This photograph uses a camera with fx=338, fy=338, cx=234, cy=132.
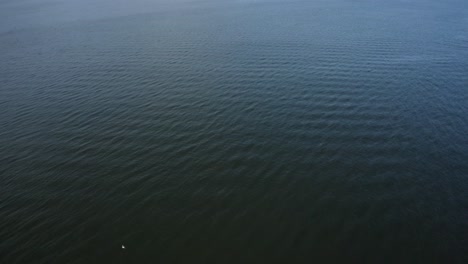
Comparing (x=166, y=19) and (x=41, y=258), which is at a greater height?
(x=166, y=19)

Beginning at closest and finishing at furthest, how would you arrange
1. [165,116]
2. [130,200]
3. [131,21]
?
[130,200]
[165,116]
[131,21]

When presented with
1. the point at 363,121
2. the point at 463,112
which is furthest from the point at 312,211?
the point at 463,112

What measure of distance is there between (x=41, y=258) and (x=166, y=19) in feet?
262

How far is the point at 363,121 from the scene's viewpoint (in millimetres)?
34844

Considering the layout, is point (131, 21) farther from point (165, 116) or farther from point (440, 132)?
point (440, 132)

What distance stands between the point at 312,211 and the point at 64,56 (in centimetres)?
5443

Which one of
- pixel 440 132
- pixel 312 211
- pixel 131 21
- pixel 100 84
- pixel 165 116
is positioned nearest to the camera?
pixel 312 211

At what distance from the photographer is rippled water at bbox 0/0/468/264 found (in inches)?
850

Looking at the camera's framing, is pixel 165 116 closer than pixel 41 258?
No

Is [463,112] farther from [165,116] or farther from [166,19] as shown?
[166,19]

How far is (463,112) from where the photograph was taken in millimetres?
35750

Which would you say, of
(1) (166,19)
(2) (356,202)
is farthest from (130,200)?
(1) (166,19)

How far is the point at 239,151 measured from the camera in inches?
1213

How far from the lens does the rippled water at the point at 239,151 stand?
21578 mm
